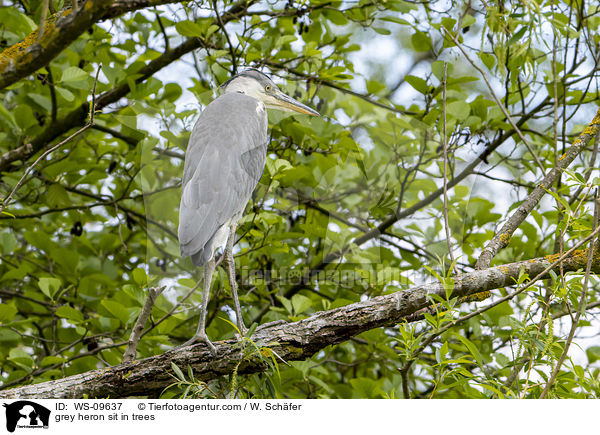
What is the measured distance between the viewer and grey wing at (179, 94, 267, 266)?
1572 mm

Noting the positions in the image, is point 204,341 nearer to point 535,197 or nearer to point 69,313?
point 69,313

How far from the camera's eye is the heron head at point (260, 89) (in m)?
1.80

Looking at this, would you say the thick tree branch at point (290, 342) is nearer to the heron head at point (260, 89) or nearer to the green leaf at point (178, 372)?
the green leaf at point (178, 372)

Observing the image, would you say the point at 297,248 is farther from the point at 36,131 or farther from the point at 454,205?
the point at 36,131

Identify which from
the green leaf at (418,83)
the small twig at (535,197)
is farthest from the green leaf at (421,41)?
the small twig at (535,197)

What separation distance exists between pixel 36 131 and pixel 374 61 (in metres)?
1.54

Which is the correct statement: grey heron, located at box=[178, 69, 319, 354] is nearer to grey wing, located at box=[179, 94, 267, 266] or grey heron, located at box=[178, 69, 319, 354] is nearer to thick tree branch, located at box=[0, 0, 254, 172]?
grey wing, located at box=[179, 94, 267, 266]

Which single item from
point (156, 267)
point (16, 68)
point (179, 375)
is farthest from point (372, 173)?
point (16, 68)

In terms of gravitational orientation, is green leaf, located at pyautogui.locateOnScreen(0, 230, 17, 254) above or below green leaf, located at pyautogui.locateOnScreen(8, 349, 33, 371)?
above

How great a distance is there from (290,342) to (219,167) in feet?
1.89

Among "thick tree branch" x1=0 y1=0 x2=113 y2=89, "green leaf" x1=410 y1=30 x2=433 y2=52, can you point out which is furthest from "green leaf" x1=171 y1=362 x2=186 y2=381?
"green leaf" x1=410 y1=30 x2=433 y2=52

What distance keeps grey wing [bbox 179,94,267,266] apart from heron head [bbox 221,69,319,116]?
36mm
